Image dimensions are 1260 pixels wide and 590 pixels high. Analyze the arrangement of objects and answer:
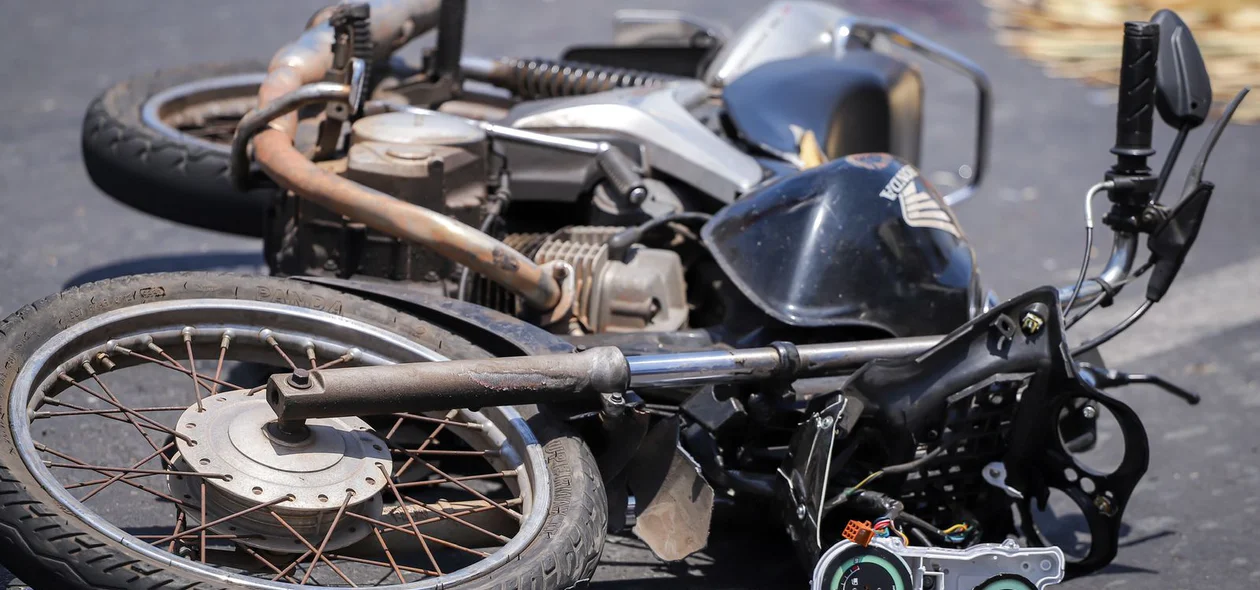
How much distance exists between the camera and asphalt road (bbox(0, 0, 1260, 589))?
3.67 metres

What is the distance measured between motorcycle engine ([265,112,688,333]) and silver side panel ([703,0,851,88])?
1.35m

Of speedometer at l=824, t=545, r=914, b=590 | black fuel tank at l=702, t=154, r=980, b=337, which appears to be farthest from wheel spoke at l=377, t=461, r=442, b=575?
black fuel tank at l=702, t=154, r=980, b=337

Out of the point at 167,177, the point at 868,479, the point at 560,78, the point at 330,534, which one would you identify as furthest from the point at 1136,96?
the point at 167,177

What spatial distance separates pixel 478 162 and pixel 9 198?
2948mm

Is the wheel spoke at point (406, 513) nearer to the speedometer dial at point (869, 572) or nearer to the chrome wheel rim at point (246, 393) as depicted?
the chrome wheel rim at point (246, 393)

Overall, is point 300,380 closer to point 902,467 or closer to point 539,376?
point 539,376

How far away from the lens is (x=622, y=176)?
3707mm

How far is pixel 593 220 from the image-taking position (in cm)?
382

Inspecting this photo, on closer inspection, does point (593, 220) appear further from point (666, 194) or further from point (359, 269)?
point (359, 269)

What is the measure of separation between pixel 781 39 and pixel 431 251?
201 cm

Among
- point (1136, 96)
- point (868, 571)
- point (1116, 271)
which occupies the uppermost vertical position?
point (1136, 96)

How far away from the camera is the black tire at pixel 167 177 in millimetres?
4289

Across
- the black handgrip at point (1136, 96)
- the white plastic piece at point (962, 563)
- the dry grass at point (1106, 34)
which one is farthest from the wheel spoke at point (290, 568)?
the dry grass at point (1106, 34)

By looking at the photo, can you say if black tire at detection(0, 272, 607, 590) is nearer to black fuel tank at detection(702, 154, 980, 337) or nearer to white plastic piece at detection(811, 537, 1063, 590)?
white plastic piece at detection(811, 537, 1063, 590)
